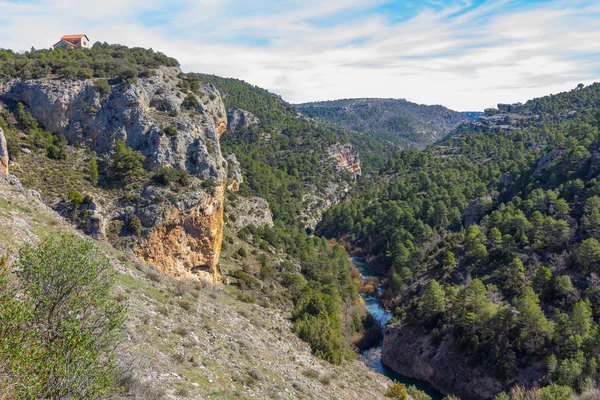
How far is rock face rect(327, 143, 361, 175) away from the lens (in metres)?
125

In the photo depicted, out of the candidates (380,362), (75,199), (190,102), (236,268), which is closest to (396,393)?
(236,268)

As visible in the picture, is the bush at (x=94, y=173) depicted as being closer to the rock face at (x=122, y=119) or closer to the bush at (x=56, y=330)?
the rock face at (x=122, y=119)

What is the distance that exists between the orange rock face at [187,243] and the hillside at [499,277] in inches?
1022

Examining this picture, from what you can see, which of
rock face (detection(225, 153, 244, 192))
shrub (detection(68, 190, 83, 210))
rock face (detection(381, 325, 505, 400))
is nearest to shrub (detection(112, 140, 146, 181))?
shrub (detection(68, 190, 83, 210))

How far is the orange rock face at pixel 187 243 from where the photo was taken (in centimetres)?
3138

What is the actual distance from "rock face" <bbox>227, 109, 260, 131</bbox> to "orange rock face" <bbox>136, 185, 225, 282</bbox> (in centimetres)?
8014

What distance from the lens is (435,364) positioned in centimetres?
4234

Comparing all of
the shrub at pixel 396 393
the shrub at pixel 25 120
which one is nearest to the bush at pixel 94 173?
the shrub at pixel 25 120

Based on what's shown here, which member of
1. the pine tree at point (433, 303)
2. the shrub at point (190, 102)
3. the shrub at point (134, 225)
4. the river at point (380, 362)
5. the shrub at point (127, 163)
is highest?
the shrub at point (190, 102)

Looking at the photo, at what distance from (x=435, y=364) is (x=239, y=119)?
91164mm

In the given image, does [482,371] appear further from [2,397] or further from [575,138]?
[575,138]

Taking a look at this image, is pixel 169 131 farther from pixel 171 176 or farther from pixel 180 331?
pixel 180 331

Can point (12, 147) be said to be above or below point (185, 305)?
above

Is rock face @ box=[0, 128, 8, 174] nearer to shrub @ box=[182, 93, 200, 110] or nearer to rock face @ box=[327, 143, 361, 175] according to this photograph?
shrub @ box=[182, 93, 200, 110]
